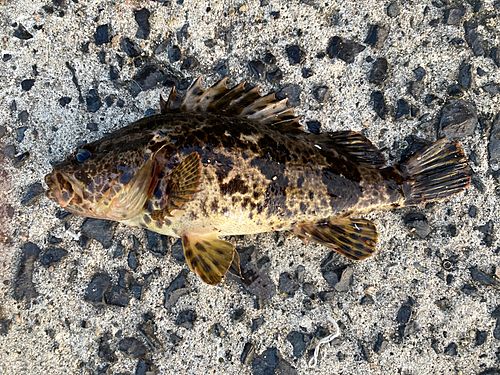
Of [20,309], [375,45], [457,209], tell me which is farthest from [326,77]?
[20,309]

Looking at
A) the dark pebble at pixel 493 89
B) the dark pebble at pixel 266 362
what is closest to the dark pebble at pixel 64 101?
the dark pebble at pixel 266 362

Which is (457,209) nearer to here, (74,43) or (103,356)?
(103,356)

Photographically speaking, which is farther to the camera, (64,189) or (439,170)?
(439,170)

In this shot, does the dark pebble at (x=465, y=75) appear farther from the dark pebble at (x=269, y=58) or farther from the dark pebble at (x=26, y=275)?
the dark pebble at (x=26, y=275)

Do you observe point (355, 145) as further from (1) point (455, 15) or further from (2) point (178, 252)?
(2) point (178, 252)

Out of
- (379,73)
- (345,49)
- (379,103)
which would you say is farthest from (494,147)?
(345,49)
